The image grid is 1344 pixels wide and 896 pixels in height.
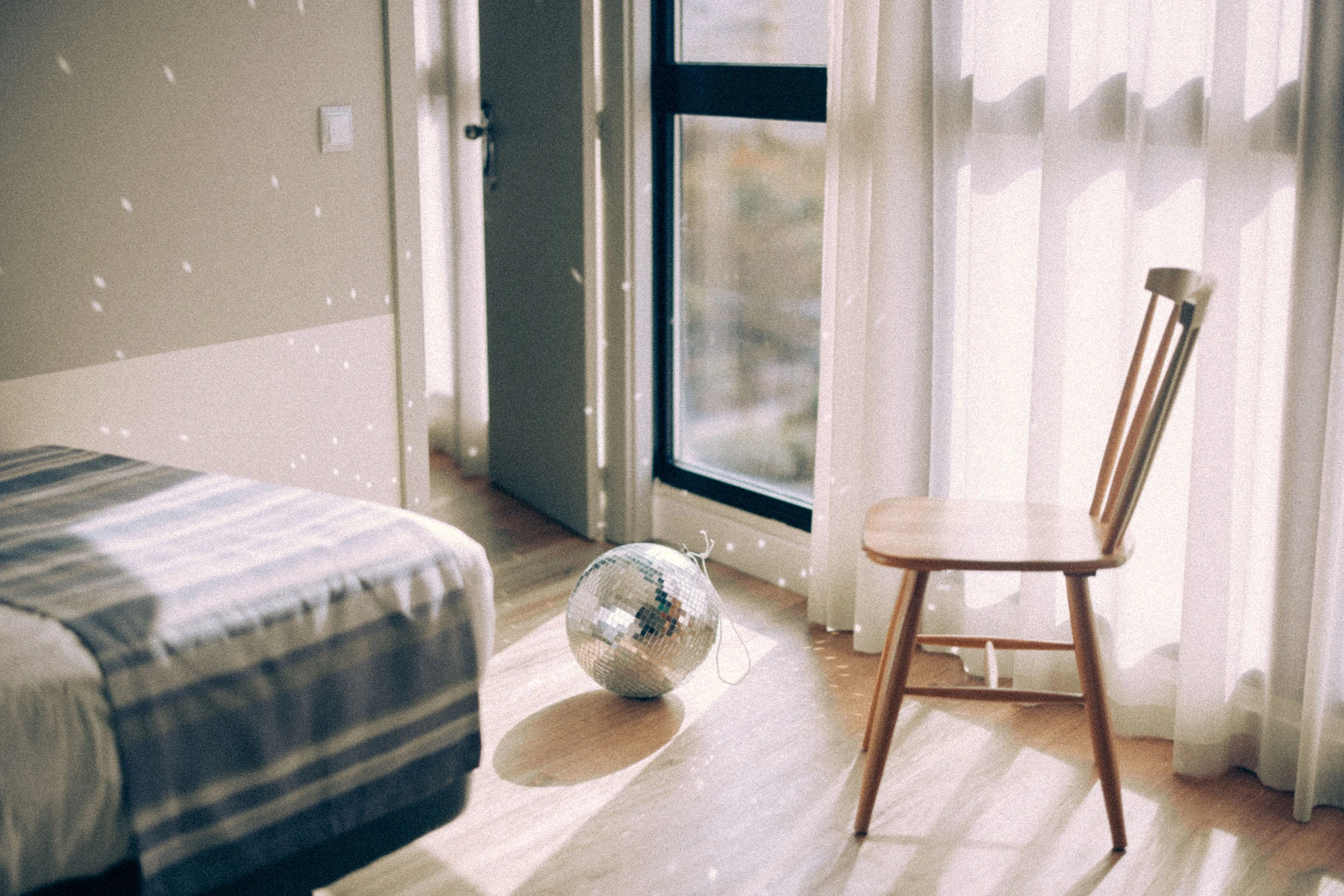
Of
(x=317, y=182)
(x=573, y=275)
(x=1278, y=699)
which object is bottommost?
(x=1278, y=699)

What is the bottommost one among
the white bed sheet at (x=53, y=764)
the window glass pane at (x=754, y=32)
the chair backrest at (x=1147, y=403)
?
the white bed sheet at (x=53, y=764)

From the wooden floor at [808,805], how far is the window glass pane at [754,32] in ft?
4.41

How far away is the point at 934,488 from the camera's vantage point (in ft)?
8.75

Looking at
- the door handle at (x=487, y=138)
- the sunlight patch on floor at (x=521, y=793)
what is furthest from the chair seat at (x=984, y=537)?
the door handle at (x=487, y=138)

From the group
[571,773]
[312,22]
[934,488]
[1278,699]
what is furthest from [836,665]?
[312,22]

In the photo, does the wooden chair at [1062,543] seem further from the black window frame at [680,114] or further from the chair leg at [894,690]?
the black window frame at [680,114]

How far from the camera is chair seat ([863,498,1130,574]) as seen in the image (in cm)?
198

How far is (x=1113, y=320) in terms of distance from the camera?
2.36m

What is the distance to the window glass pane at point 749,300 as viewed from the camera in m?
3.07

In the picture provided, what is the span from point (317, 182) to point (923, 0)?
127 centimetres

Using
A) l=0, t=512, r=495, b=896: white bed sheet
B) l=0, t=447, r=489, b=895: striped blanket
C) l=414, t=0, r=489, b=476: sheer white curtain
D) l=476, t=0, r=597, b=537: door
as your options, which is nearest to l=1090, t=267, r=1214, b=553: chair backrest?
l=0, t=447, r=489, b=895: striped blanket

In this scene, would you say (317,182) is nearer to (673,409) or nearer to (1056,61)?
(673,409)

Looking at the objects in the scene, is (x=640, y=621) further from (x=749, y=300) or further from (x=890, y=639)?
(x=749, y=300)

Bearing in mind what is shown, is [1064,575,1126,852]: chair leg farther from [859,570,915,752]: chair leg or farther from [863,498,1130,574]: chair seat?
[859,570,915,752]: chair leg
